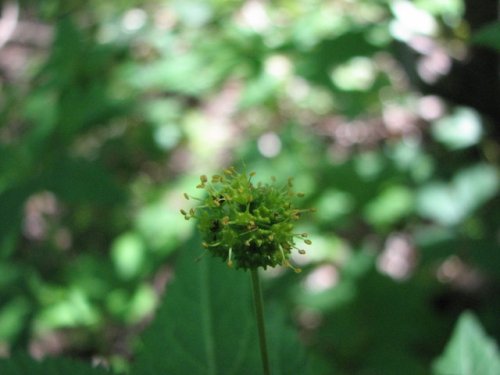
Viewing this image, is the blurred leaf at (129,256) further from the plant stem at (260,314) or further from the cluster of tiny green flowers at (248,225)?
the plant stem at (260,314)

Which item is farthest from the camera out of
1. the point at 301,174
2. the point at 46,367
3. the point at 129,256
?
the point at 301,174

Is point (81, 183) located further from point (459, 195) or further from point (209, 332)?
point (459, 195)

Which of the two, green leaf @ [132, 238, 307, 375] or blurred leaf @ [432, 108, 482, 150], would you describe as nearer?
green leaf @ [132, 238, 307, 375]

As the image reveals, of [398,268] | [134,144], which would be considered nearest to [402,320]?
[398,268]

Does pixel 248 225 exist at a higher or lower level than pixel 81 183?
lower

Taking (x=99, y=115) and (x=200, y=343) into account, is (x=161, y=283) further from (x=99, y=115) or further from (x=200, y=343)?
(x=200, y=343)

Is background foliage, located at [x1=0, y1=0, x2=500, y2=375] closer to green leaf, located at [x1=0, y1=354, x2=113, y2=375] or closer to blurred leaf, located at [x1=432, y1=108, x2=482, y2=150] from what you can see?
blurred leaf, located at [x1=432, y1=108, x2=482, y2=150]

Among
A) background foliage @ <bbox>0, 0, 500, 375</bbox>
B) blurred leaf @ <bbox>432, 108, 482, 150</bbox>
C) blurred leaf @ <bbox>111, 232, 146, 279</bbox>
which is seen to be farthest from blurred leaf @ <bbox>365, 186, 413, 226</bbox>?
blurred leaf @ <bbox>111, 232, 146, 279</bbox>

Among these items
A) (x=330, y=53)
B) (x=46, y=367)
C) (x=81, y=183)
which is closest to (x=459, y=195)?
(x=330, y=53)
